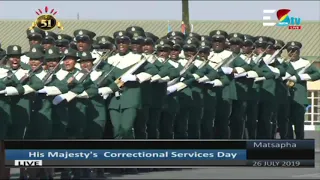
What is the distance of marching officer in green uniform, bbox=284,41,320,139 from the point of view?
2223 centimetres

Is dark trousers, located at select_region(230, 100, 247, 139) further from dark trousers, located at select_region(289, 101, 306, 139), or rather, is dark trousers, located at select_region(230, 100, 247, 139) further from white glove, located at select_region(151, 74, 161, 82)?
white glove, located at select_region(151, 74, 161, 82)

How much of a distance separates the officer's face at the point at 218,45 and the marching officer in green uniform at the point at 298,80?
1217 millimetres

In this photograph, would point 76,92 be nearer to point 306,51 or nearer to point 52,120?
point 52,120

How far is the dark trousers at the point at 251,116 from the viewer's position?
2208 cm

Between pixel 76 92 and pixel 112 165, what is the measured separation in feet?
6.08

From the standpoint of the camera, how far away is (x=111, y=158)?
1622cm

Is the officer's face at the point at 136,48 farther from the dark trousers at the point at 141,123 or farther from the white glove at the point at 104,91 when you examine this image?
the white glove at the point at 104,91

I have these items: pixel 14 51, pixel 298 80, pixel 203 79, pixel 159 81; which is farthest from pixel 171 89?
pixel 298 80

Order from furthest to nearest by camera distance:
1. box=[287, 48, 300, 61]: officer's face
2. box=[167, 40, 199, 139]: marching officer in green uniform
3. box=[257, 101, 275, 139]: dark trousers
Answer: box=[287, 48, 300, 61]: officer's face < box=[257, 101, 275, 139]: dark trousers < box=[167, 40, 199, 139]: marching officer in green uniform

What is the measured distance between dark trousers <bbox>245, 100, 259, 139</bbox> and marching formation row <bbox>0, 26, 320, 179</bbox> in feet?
0.05

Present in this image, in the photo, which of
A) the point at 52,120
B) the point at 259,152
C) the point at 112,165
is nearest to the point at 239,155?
the point at 259,152

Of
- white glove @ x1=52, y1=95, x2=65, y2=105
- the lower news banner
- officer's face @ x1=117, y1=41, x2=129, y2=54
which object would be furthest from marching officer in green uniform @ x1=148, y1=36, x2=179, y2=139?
the lower news banner

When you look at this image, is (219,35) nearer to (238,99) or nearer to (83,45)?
(238,99)

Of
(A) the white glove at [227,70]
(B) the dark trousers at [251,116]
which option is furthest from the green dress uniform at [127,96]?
(B) the dark trousers at [251,116]
